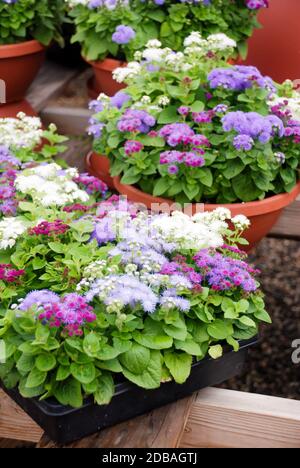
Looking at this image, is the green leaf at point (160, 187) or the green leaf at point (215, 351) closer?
the green leaf at point (215, 351)

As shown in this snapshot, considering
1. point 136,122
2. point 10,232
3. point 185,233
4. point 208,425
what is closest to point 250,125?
point 136,122

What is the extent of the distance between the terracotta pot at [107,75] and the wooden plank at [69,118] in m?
0.20

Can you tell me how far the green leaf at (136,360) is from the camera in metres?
1.63

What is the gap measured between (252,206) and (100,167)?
2.82 feet

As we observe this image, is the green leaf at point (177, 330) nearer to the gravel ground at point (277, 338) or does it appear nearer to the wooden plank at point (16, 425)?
the wooden plank at point (16, 425)

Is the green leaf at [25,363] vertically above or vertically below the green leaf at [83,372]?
below

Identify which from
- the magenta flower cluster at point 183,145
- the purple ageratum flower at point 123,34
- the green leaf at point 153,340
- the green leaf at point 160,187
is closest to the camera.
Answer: the green leaf at point 153,340

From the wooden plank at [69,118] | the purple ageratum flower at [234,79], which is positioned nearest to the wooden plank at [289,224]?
the purple ageratum flower at [234,79]

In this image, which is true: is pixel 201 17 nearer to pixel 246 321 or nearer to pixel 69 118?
pixel 69 118

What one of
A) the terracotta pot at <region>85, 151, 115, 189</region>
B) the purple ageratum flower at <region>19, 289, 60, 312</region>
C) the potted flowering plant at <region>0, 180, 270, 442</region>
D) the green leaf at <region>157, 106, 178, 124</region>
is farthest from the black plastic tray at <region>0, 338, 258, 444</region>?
the terracotta pot at <region>85, 151, 115, 189</region>

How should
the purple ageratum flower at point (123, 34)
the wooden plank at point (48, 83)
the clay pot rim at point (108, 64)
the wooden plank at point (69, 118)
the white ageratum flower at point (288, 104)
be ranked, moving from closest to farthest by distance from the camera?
the white ageratum flower at point (288, 104) < the purple ageratum flower at point (123, 34) < the clay pot rim at point (108, 64) < the wooden plank at point (69, 118) < the wooden plank at point (48, 83)

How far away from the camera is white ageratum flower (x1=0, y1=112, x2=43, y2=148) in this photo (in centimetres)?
261

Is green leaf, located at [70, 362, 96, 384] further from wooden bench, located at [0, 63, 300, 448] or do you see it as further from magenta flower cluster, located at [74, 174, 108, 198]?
magenta flower cluster, located at [74, 174, 108, 198]

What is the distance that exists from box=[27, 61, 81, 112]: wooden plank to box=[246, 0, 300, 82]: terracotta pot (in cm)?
99
